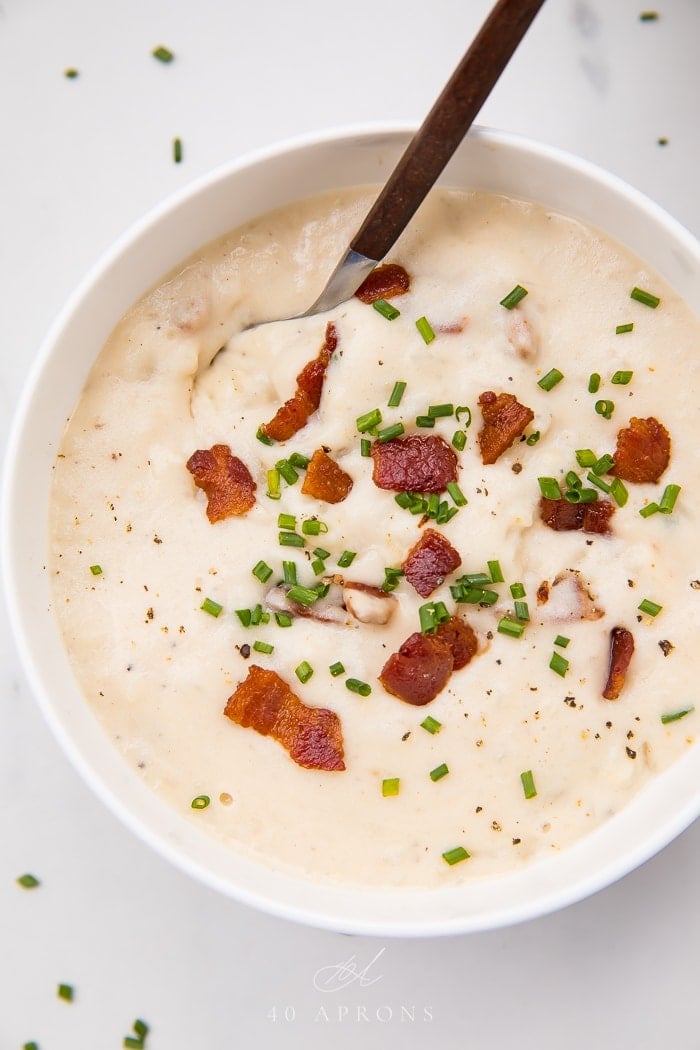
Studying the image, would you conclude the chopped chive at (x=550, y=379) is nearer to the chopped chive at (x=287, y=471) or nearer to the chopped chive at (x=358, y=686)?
the chopped chive at (x=287, y=471)

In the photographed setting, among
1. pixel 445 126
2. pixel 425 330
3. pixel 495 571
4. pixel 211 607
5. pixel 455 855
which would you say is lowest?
pixel 455 855

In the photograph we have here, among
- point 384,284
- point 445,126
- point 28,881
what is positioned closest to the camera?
point 445,126

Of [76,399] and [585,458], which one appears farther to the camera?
[76,399]

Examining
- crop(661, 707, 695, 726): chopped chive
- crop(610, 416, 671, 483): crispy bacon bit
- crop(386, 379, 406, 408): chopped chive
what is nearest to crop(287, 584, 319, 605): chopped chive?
crop(386, 379, 406, 408): chopped chive

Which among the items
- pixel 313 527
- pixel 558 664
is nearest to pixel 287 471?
pixel 313 527

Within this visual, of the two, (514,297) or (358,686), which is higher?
(514,297)

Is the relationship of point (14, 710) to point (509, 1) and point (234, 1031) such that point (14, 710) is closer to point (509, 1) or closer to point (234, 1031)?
point (234, 1031)

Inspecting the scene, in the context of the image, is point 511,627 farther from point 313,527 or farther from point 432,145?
point 432,145

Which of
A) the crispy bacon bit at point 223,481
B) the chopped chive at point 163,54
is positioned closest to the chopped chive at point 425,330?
the crispy bacon bit at point 223,481

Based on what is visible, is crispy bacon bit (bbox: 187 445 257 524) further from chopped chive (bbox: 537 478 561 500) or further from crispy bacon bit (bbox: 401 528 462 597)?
chopped chive (bbox: 537 478 561 500)
